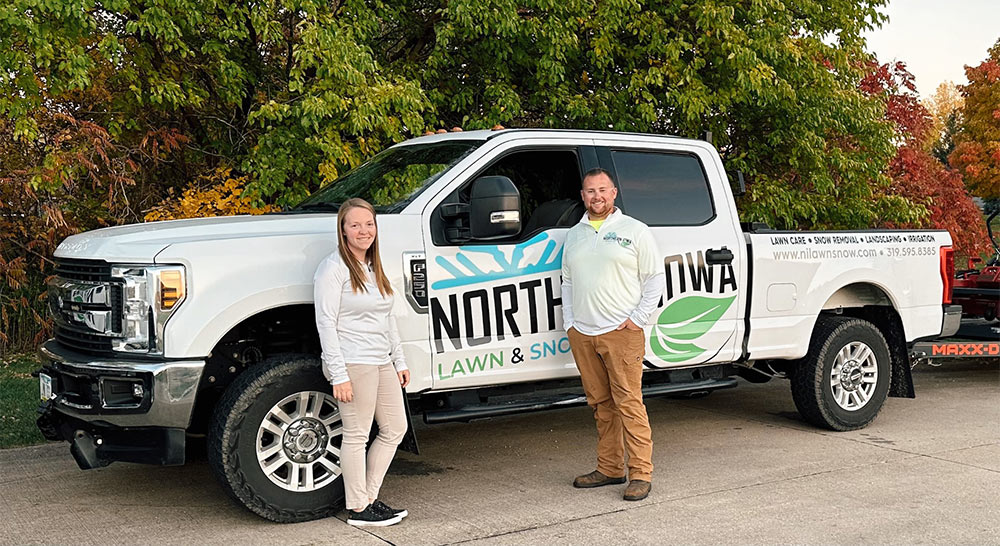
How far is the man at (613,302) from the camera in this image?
18.9ft

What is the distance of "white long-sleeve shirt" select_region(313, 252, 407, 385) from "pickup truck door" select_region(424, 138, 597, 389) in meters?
0.53

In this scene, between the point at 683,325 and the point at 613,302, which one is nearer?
the point at 613,302

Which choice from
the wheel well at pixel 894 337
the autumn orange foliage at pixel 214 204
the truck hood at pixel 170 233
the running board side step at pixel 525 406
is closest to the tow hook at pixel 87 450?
the truck hood at pixel 170 233

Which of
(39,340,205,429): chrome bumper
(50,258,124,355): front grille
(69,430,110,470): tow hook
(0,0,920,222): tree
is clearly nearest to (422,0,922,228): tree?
(0,0,920,222): tree

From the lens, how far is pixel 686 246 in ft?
21.8

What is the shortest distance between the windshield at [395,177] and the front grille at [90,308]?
1.48 metres

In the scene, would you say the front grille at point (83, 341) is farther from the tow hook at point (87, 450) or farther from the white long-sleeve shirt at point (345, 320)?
the white long-sleeve shirt at point (345, 320)

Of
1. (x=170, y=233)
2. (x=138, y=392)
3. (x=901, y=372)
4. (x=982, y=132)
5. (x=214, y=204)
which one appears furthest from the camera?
(x=982, y=132)

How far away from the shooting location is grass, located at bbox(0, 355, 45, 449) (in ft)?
23.7

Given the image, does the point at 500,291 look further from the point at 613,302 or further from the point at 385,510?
the point at 385,510

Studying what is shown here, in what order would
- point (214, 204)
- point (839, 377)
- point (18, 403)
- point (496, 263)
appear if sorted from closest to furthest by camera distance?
point (496, 263), point (839, 377), point (18, 403), point (214, 204)

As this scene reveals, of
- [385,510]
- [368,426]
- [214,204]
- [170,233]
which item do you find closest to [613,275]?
[368,426]

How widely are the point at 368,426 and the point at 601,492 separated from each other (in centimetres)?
155

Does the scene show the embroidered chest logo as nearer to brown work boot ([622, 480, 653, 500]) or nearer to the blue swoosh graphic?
the blue swoosh graphic
